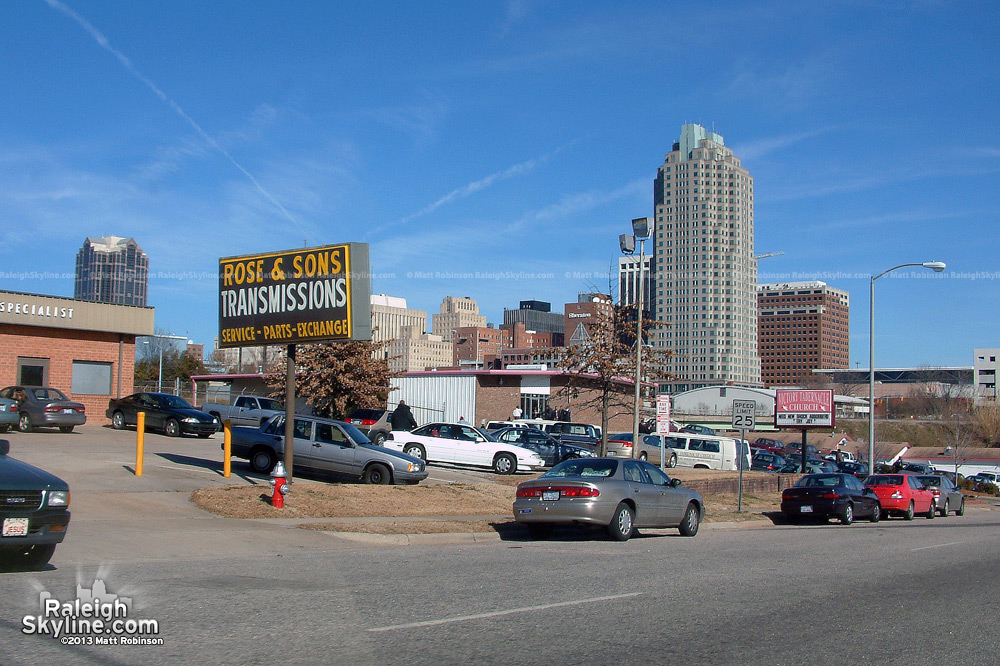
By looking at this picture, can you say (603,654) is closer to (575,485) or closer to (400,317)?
(575,485)

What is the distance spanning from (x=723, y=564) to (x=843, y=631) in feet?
14.7

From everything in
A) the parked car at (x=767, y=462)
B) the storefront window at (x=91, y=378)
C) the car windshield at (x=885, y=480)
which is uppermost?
the storefront window at (x=91, y=378)

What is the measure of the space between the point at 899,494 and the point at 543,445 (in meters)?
11.6

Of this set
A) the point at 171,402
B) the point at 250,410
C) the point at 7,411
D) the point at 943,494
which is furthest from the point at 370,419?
the point at 943,494

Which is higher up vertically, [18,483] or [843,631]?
[18,483]

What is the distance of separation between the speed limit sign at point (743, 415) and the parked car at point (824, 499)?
2034 mm

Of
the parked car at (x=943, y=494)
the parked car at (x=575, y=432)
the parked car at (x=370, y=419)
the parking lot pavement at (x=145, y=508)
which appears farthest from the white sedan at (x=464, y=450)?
the parked car at (x=943, y=494)

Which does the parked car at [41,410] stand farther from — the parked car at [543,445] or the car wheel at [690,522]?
the car wheel at [690,522]

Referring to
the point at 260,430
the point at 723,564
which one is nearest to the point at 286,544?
the point at 723,564

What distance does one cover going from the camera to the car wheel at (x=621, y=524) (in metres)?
14.6

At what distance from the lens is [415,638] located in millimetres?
6824

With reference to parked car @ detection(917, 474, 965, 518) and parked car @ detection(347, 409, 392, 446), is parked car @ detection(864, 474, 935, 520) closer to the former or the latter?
parked car @ detection(917, 474, 965, 518)

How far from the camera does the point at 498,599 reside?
862 cm

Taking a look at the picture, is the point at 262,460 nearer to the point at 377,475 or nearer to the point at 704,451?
the point at 377,475
